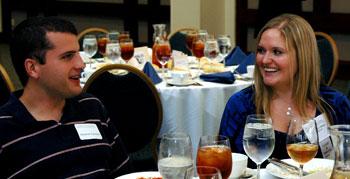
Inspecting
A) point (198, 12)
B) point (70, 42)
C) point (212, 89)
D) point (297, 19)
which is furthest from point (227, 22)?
point (70, 42)

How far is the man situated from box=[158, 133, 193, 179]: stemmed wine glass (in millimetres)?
554

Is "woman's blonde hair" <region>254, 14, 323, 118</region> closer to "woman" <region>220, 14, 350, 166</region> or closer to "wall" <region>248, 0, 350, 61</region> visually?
"woman" <region>220, 14, 350, 166</region>

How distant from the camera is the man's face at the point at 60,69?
2.15 m

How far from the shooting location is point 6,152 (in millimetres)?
2049

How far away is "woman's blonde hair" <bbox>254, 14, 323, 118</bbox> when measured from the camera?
2.54 meters

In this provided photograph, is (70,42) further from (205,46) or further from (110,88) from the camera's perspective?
(205,46)

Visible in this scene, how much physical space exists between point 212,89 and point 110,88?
0.62 m

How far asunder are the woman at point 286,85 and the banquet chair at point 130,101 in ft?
3.63

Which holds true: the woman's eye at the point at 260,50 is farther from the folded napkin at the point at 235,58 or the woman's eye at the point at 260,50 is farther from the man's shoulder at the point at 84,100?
the folded napkin at the point at 235,58

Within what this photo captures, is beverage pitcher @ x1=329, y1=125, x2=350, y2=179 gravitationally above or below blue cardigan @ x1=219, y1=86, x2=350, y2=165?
above

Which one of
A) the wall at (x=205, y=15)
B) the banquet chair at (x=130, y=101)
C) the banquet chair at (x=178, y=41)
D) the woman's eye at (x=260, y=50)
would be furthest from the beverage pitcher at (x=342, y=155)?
the wall at (x=205, y=15)

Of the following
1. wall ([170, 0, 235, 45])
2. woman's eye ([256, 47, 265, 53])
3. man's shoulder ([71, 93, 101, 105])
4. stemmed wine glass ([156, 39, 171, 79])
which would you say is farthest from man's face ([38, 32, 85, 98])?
wall ([170, 0, 235, 45])

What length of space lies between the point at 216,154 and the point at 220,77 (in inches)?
88.0

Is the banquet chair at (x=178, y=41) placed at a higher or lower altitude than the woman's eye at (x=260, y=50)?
lower
